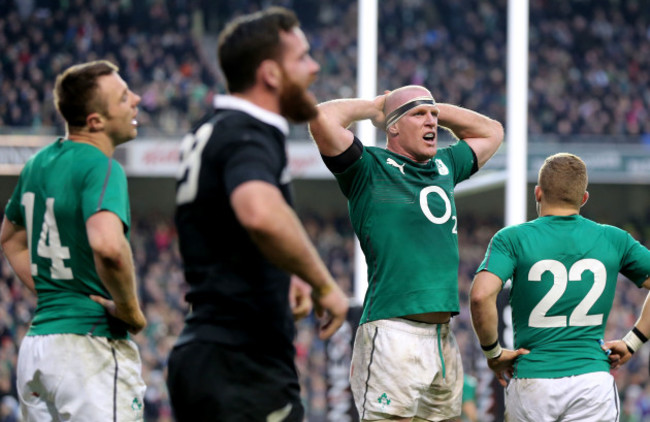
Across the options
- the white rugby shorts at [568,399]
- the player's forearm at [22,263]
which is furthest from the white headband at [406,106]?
the player's forearm at [22,263]

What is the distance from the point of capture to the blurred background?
20188 mm

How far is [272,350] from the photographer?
295 cm

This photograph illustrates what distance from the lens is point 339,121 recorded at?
4.48 metres

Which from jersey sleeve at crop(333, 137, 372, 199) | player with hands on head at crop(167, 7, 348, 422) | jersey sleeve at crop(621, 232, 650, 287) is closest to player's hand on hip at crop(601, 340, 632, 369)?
jersey sleeve at crop(621, 232, 650, 287)

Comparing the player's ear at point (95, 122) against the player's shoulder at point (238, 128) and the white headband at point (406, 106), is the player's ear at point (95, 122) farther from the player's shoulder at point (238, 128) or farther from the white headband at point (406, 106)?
the white headband at point (406, 106)

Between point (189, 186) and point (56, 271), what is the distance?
105cm

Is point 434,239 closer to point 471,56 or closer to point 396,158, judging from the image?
point 396,158

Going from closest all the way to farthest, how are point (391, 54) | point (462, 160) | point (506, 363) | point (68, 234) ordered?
point (68, 234), point (506, 363), point (462, 160), point (391, 54)

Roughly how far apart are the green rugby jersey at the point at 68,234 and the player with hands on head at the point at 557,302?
1.64m

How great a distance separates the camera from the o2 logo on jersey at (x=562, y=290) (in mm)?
4277

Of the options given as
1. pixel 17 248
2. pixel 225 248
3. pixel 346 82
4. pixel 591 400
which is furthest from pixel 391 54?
pixel 225 248

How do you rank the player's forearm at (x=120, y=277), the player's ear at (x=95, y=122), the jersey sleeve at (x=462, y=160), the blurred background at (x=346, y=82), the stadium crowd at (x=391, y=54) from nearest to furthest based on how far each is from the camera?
the player's forearm at (x=120, y=277) → the player's ear at (x=95, y=122) → the jersey sleeve at (x=462, y=160) → the blurred background at (x=346, y=82) → the stadium crowd at (x=391, y=54)

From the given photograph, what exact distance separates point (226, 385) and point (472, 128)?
2.50 m

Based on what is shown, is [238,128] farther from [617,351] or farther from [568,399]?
[617,351]
